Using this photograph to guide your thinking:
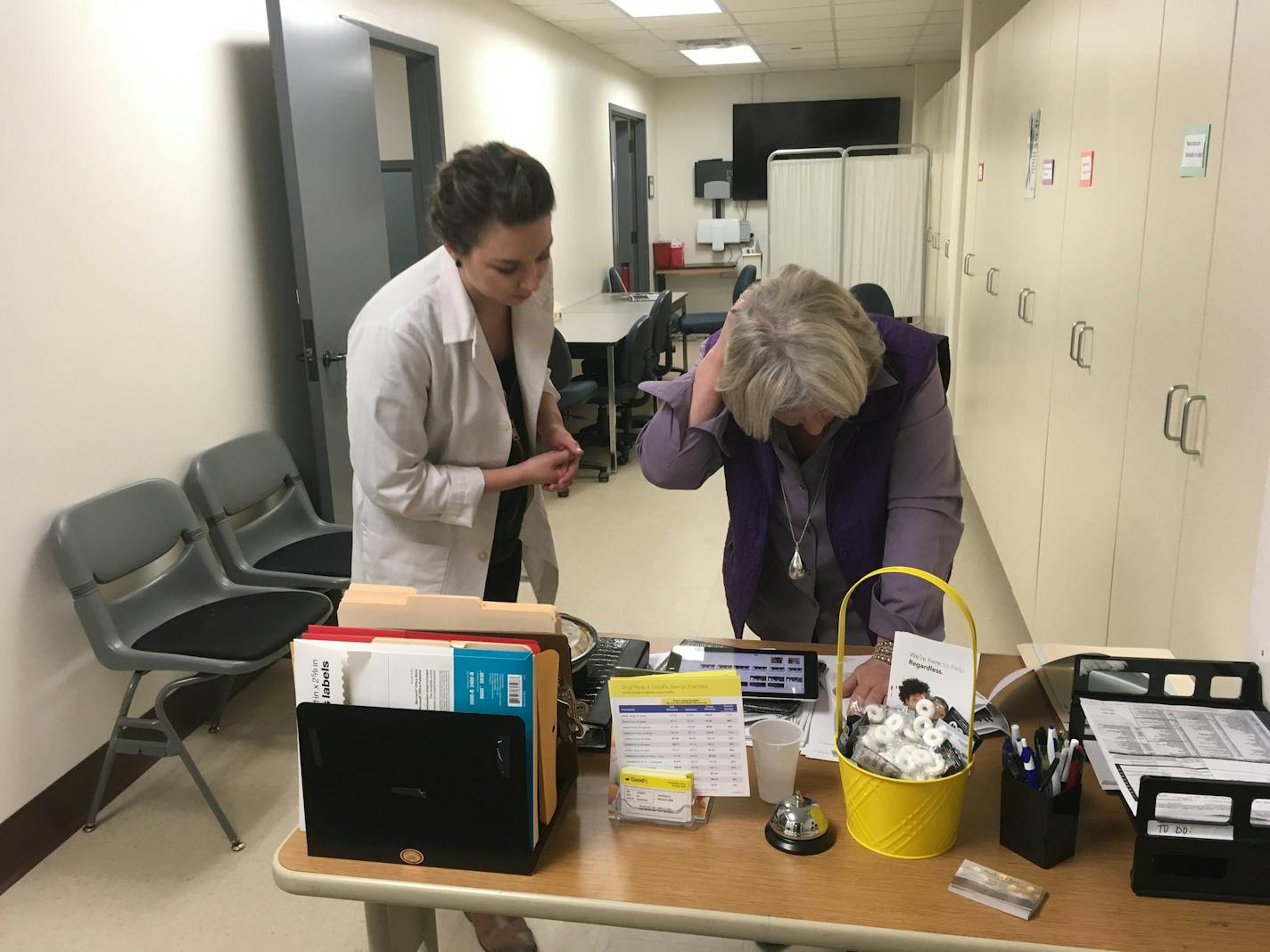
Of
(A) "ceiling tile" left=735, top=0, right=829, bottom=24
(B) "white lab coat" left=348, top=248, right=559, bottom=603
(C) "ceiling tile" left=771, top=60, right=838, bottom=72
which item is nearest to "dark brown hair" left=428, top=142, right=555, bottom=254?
(B) "white lab coat" left=348, top=248, right=559, bottom=603

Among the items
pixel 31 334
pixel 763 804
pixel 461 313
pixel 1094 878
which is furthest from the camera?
pixel 31 334

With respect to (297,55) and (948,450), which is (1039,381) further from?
(297,55)

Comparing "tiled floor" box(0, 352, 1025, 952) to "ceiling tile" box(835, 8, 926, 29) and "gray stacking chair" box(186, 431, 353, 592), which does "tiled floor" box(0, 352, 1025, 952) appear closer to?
"gray stacking chair" box(186, 431, 353, 592)

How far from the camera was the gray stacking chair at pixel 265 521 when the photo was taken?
299cm

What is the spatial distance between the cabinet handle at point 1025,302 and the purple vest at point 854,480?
1878 millimetres

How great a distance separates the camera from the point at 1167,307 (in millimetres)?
1975

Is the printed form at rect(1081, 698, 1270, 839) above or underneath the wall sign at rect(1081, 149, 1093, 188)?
underneath

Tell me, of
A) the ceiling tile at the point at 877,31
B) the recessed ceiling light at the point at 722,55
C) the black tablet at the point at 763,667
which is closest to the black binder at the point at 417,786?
the black tablet at the point at 763,667

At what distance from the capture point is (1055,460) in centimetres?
291

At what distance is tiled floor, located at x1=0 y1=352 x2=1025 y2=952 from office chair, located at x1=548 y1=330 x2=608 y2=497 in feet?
4.52

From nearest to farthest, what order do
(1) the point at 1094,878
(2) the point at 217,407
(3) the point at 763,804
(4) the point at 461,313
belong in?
(1) the point at 1094,878 → (3) the point at 763,804 → (4) the point at 461,313 → (2) the point at 217,407

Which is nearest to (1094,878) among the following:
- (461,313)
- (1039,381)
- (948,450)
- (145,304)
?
(948,450)

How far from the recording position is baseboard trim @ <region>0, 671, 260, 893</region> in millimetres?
2334

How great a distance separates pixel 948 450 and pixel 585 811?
869mm
